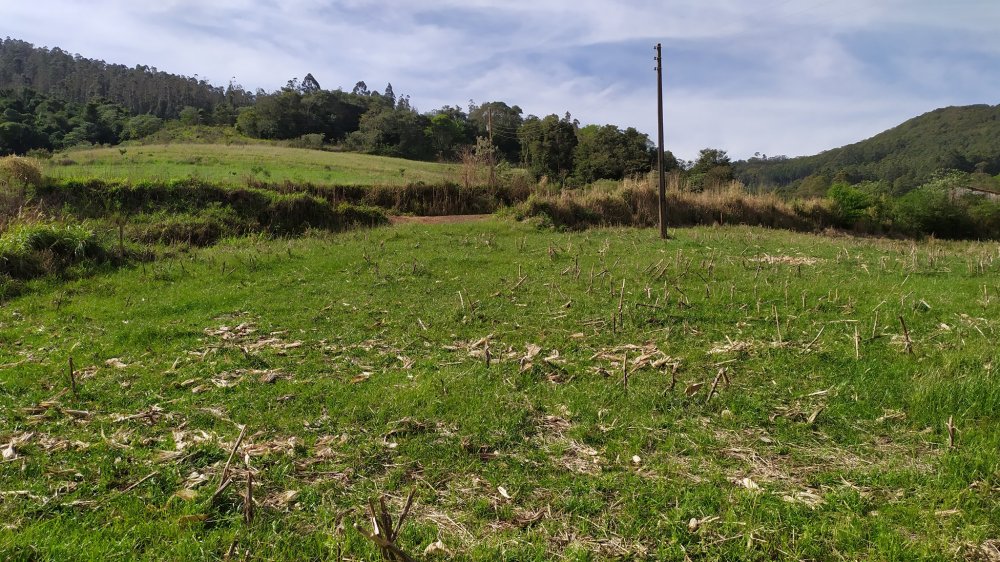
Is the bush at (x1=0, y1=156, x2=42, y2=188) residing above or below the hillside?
below

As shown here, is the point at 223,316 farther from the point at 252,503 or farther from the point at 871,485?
the point at 871,485

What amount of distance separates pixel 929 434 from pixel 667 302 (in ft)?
14.0

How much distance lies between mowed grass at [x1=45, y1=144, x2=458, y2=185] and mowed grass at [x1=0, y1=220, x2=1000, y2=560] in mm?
15377

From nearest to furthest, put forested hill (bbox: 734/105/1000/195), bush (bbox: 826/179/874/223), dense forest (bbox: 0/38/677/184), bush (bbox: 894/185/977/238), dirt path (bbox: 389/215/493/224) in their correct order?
dirt path (bbox: 389/215/493/224), bush (bbox: 826/179/874/223), bush (bbox: 894/185/977/238), dense forest (bbox: 0/38/677/184), forested hill (bbox: 734/105/1000/195)

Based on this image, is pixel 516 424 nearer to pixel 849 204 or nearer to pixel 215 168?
pixel 215 168

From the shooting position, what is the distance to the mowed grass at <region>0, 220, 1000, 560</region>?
10.4ft

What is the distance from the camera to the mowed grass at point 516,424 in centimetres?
317

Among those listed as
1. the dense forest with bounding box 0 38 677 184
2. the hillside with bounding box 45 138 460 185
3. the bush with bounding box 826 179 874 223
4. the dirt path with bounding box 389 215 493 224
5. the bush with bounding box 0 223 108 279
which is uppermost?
the dense forest with bounding box 0 38 677 184

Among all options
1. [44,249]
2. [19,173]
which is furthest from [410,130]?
[44,249]

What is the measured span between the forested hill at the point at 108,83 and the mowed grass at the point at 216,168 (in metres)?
59.6

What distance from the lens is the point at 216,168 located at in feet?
95.1

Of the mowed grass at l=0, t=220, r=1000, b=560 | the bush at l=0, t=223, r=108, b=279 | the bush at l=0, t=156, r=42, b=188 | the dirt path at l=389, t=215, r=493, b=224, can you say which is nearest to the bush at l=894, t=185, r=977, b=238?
the dirt path at l=389, t=215, r=493, b=224

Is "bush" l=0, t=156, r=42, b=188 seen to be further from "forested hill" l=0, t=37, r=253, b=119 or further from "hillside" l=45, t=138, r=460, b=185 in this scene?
"forested hill" l=0, t=37, r=253, b=119

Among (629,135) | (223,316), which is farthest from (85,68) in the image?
(223,316)
